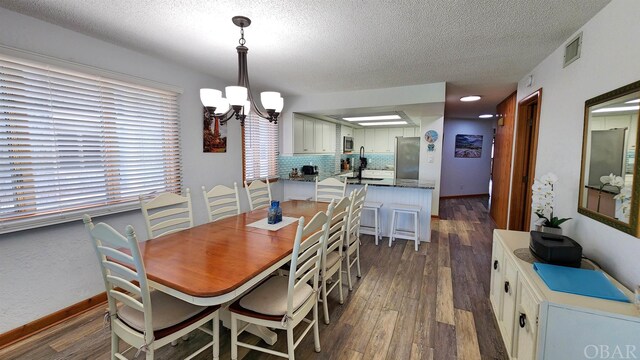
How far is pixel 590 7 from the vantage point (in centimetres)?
175

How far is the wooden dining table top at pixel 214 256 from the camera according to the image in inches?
50.9

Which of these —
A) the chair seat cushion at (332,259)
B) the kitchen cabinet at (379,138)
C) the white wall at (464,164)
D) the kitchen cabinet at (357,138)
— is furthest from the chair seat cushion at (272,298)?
the white wall at (464,164)

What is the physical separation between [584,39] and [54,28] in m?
4.03

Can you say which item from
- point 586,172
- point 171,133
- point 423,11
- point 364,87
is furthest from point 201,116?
point 586,172

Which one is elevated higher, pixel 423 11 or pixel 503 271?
pixel 423 11

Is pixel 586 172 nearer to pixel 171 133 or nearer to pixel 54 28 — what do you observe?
pixel 171 133

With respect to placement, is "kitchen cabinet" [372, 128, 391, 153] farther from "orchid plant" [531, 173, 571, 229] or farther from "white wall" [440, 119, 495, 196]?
"orchid plant" [531, 173, 571, 229]

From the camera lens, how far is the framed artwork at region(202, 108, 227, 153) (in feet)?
11.0

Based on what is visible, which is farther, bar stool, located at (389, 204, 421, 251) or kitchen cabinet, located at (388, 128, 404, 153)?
kitchen cabinet, located at (388, 128, 404, 153)

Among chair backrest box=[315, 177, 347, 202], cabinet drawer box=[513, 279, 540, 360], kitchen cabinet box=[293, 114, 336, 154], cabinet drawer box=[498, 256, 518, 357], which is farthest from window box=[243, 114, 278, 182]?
cabinet drawer box=[513, 279, 540, 360]

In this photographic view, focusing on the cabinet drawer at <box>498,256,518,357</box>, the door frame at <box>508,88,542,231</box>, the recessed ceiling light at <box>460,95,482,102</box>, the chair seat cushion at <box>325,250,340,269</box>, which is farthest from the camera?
the recessed ceiling light at <box>460,95,482,102</box>

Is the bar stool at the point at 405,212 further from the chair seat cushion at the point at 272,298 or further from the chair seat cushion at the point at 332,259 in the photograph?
the chair seat cushion at the point at 272,298

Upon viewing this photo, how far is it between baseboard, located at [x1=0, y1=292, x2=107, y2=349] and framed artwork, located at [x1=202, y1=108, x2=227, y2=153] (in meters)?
1.86

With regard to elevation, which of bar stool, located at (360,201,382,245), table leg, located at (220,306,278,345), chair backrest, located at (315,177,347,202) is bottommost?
table leg, located at (220,306,278,345)
